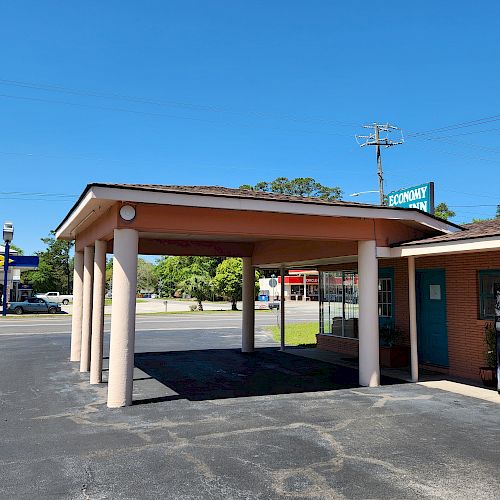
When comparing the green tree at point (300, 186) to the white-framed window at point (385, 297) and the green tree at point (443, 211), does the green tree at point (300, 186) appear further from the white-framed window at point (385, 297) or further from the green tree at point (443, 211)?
the white-framed window at point (385, 297)

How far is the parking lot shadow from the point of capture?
10.2 metres

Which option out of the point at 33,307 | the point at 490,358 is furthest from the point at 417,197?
the point at 33,307

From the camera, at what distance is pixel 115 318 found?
8562 mm

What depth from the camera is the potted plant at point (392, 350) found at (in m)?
13.5

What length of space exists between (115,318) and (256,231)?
3259 millimetres

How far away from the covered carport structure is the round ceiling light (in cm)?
2

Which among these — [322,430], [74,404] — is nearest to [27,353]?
[74,404]

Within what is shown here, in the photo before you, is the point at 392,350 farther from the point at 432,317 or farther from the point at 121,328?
the point at 121,328

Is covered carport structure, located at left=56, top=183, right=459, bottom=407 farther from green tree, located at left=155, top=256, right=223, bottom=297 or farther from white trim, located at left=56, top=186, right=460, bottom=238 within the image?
green tree, located at left=155, top=256, right=223, bottom=297

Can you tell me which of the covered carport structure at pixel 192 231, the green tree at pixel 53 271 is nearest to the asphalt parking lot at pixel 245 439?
the covered carport structure at pixel 192 231

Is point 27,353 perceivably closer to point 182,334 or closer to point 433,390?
point 182,334

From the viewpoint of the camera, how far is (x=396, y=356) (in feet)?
44.2

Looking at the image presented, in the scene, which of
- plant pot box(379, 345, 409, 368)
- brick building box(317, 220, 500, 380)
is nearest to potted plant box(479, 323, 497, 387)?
brick building box(317, 220, 500, 380)

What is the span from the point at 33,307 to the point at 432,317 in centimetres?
3785
